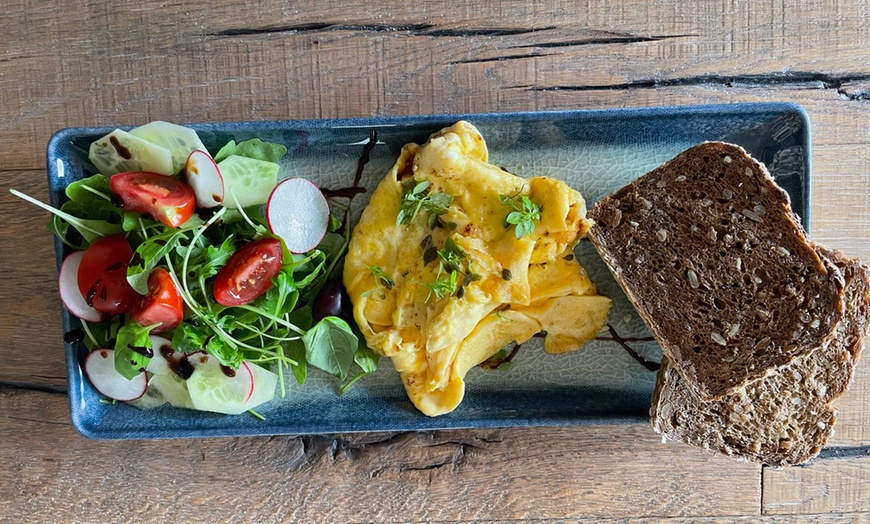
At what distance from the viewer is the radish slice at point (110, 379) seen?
201cm

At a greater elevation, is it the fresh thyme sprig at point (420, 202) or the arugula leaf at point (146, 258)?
the fresh thyme sprig at point (420, 202)

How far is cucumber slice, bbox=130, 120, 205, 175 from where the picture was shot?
6.35 feet

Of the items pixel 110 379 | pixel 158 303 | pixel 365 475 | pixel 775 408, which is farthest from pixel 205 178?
pixel 775 408

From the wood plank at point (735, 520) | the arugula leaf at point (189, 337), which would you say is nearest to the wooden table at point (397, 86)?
the wood plank at point (735, 520)

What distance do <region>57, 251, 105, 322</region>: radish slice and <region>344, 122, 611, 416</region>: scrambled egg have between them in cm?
82

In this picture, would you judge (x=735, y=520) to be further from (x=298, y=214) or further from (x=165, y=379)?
(x=165, y=379)

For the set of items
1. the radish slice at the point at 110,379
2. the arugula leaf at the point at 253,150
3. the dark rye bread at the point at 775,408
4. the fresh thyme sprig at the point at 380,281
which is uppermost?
the arugula leaf at the point at 253,150

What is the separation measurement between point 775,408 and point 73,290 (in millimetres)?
2267

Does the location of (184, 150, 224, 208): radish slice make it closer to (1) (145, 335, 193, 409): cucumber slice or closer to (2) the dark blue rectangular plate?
(2) the dark blue rectangular plate

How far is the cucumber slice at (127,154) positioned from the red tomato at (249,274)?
0.36 m

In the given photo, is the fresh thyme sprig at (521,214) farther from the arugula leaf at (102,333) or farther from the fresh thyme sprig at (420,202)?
the arugula leaf at (102,333)

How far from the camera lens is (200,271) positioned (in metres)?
1.88

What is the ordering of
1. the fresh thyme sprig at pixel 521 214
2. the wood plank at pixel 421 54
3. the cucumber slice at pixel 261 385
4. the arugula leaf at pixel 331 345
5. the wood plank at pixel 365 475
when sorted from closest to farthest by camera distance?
the fresh thyme sprig at pixel 521 214 < the arugula leaf at pixel 331 345 < the cucumber slice at pixel 261 385 < the wood plank at pixel 421 54 < the wood plank at pixel 365 475

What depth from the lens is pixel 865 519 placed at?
2.33 meters
